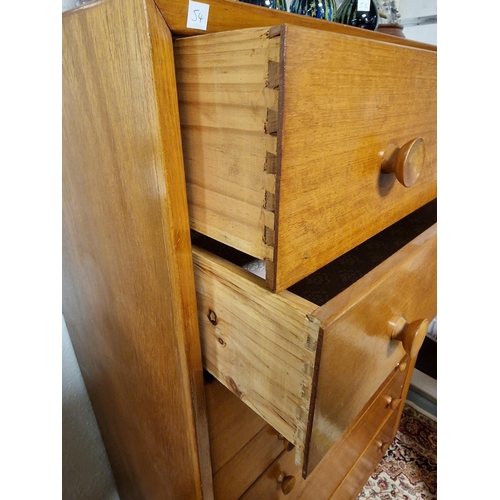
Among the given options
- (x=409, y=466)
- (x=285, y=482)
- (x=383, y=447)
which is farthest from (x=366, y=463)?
(x=285, y=482)

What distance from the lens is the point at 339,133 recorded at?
0.32 m

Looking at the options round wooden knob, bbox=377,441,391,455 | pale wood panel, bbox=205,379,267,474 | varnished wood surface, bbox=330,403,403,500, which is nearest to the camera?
pale wood panel, bbox=205,379,267,474

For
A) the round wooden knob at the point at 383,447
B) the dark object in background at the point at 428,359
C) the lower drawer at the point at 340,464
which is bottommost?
the round wooden knob at the point at 383,447

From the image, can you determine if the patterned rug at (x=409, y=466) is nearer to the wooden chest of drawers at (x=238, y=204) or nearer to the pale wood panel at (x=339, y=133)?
the wooden chest of drawers at (x=238, y=204)

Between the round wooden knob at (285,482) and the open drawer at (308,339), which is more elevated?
the open drawer at (308,339)

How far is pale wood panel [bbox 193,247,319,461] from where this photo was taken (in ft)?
1.07

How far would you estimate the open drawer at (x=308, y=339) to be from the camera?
323 millimetres

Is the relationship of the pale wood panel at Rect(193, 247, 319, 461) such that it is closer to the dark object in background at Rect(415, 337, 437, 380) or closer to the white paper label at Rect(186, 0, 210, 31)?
the white paper label at Rect(186, 0, 210, 31)

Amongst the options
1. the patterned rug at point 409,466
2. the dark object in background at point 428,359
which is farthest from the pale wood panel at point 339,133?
the dark object in background at point 428,359

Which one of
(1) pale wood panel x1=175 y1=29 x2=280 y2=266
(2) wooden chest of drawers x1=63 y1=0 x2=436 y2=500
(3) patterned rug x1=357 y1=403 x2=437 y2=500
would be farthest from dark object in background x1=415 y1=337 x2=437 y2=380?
(1) pale wood panel x1=175 y1=29 x2=280 y2=266

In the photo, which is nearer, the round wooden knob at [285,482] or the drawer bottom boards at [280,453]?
the drawer bottom boards at [280,453]

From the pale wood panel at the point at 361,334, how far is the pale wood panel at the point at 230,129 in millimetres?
92

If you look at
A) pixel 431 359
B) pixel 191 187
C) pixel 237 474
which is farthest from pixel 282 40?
pixel 431 359

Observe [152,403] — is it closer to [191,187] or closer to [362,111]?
[191,187]
